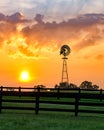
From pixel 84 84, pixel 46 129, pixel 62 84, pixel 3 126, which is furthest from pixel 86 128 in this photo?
pixel 84 84

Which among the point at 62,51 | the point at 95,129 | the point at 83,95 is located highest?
the point at 62,51

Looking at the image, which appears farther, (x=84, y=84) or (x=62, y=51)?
(x=84, y=84)

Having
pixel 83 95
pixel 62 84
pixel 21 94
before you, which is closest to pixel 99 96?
pixel 83 95

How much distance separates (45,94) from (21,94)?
→ 2.17 m

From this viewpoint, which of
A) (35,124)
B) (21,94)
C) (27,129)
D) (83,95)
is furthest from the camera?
(21,94)

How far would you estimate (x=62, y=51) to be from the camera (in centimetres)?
9112

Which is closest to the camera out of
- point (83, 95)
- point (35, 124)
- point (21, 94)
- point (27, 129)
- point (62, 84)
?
point (27, 129)

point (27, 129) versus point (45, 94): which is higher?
point (45, 94)

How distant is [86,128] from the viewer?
2100 cm

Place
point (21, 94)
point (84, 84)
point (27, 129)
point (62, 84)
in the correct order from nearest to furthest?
point (27, 129) → point (21, 94) → point (62, 84) → point (84, 84)

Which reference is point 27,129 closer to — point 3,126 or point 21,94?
point 3,126

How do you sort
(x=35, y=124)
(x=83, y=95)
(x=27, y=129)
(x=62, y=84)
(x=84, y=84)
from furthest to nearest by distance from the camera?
(x=84, y=84) → (x=62, y=84) → (x=83, y=95) → (x=35, y=124) → (x=27, y=129)

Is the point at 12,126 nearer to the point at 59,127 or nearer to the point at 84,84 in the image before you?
the point at 59,127

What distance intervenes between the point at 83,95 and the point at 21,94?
4.74 m
